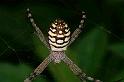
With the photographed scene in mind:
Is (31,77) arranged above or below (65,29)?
below

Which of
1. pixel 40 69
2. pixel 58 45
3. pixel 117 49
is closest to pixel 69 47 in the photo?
pixel 40 69

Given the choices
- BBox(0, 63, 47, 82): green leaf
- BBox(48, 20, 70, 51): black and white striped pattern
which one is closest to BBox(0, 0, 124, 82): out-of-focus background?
BBox(0, 63, 47, 82): green leaf

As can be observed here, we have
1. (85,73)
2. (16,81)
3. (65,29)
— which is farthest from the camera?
(85,73)

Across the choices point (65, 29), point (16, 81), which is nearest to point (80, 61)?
point (16, 81)

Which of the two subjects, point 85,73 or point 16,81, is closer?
point 16,81

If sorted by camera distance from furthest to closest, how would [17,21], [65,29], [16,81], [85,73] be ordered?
1. [17,21]
2. [85,73]
3. [16,81]
4. [65,29]

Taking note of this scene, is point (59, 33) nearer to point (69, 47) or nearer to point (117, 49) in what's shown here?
point (69, 47)

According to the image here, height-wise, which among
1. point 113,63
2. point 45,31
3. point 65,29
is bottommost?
point 113,63

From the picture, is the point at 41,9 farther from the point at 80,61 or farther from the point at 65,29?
the point at 65,29
